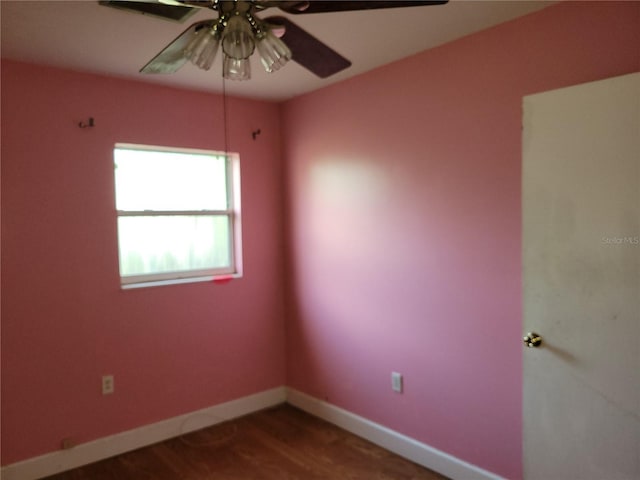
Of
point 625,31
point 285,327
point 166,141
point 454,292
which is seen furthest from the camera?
point 285,327

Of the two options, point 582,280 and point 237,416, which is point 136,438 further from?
point 582,280

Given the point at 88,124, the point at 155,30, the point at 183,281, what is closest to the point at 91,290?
the point at 183,281

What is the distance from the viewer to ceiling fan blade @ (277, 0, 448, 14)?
139 centimetres

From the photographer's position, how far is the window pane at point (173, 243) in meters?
3.09

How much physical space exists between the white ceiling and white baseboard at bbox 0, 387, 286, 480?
2.25m

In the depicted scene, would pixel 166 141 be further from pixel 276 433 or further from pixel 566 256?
pixel 566 256

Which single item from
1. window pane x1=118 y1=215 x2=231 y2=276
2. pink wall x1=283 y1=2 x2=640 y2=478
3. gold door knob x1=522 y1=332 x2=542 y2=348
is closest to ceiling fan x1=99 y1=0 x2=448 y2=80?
pink wall x1=283 y1=2 x2=640 y2=478

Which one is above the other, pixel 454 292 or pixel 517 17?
pixel 517 17

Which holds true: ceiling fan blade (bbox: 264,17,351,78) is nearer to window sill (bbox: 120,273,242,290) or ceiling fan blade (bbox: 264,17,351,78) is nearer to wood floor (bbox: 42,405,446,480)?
window sill (bbox: 120,273,242,290)

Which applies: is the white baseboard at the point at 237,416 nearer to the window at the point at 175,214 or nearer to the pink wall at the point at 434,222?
the pink wall at the point at 434,222

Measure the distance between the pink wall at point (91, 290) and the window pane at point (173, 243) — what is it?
0.51 feet

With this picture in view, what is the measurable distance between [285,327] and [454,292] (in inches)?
65.3

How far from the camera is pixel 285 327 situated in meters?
3.77

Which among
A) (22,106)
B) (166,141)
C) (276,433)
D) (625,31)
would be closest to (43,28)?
(22,106)
